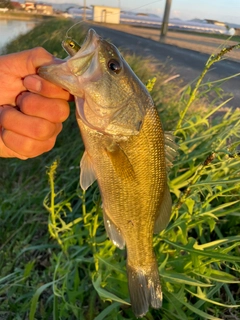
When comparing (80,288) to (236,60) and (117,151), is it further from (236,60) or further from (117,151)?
(236,60)

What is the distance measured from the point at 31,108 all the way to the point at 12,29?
14.1m

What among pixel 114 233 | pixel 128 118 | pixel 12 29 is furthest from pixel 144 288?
pixel 12 29

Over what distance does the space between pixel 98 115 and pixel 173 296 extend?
36.3 inches

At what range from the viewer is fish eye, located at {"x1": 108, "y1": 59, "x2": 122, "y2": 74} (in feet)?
4.39

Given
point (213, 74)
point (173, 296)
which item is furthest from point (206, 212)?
point (213, 74)

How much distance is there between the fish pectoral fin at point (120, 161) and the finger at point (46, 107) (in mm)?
224

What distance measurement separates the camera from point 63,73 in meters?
1.25

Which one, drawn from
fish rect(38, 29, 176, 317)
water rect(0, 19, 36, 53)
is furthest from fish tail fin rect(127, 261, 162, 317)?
water rect(0, 19, 36, 53)

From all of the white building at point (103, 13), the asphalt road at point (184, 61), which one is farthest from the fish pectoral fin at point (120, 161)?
the asphalt road at point (184, 61)

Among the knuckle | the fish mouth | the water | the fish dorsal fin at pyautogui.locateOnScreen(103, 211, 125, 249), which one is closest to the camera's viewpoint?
the fish mouth

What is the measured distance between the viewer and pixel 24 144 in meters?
1.55

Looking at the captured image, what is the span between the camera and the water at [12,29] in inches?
519

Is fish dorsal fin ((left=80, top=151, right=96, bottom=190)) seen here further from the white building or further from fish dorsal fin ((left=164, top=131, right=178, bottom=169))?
the white building

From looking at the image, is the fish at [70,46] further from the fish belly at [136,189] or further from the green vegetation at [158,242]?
the green vegetation at [158,242]
